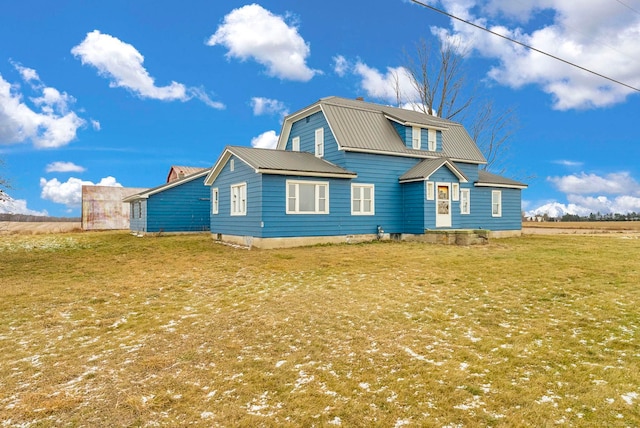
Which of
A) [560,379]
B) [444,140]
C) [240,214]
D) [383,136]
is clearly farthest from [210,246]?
[560,379]

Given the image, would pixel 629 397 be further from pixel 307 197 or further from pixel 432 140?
pixel 432 140

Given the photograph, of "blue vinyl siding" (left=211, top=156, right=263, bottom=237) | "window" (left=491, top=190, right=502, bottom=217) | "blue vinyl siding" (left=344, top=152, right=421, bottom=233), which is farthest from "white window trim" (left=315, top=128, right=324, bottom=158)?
"window" (left=491, top=190, right=502, bottom=217)

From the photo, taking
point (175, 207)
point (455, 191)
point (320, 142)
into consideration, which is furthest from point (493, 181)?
point (175, 207)

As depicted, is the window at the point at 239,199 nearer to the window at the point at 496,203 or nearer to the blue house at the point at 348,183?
the blue house at the point at 348,183

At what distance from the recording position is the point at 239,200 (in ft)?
66.1

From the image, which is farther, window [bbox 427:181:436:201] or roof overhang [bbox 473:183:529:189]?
roof overhang [bbox 473:183:529:189]

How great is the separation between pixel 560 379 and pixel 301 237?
46.9 feet

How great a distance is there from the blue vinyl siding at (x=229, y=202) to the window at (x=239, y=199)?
20 cm

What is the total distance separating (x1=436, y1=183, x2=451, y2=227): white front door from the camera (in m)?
21.4

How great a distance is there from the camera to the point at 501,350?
568 cm

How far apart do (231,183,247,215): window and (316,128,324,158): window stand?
486 centimetres

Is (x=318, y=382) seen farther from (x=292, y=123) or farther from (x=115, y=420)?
(x=292, y=123)

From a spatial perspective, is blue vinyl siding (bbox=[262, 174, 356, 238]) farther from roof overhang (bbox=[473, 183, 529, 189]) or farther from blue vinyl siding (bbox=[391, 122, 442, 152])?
roof overhang (bbox=[473, 183, 529, 189])

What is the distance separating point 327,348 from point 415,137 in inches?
752
